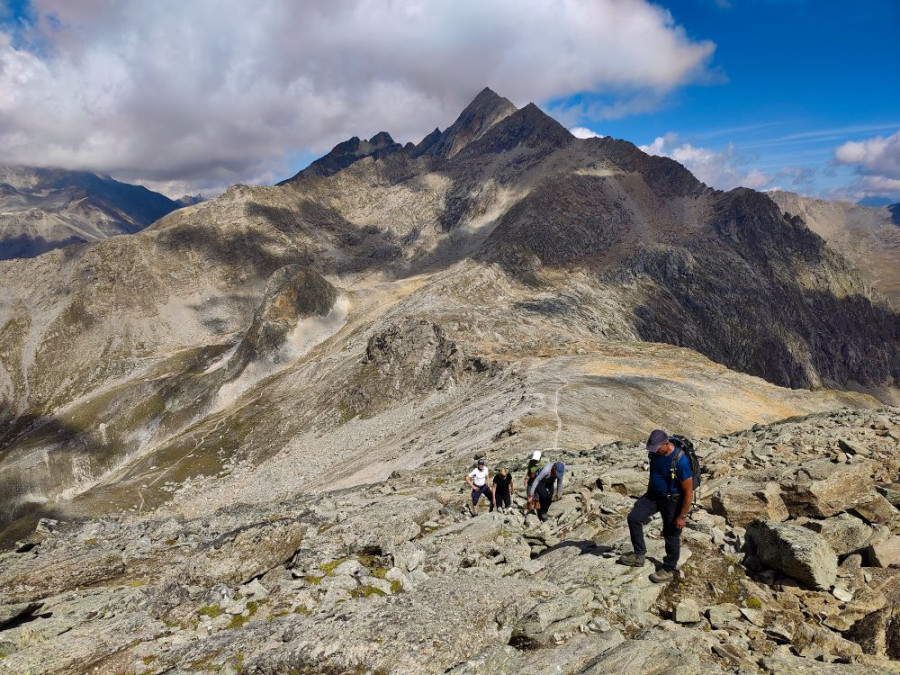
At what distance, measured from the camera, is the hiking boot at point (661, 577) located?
10617 millimetres

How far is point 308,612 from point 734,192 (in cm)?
20908

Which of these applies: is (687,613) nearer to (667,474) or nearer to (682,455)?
(667,474)

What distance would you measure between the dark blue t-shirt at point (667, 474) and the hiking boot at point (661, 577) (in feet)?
5.47

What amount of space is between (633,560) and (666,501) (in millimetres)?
1555

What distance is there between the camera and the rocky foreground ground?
8469 millimetres

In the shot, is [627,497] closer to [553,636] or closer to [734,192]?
[553,636]

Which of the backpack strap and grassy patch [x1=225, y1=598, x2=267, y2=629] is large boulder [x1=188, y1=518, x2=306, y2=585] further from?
the backpack strap

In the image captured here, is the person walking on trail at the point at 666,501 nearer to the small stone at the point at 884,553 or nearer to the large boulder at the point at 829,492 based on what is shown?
the small stone at the point at 884,553

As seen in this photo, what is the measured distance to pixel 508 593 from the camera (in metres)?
10.6

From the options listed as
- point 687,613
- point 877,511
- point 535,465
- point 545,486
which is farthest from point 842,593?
point 535,465

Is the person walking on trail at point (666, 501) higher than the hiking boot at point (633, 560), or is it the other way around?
the person walking on trail at point (666, 501)

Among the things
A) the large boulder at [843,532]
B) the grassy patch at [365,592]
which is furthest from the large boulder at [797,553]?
the grassy patch at [365,592]

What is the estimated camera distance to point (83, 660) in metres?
9.55

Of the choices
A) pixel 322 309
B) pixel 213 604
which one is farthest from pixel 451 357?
pixel 322 309
